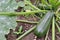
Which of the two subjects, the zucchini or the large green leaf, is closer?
the large green leaf

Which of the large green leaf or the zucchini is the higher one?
the large green leaf

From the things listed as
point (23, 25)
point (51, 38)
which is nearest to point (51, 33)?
point (51, 38)

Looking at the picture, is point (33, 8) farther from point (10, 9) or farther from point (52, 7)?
point (10, 9)

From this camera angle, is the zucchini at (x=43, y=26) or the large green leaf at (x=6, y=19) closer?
the large green leaf at (x=6, y=19)

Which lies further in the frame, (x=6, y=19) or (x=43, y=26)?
(x=43, y=26)

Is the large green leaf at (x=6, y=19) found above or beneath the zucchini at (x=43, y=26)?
above
